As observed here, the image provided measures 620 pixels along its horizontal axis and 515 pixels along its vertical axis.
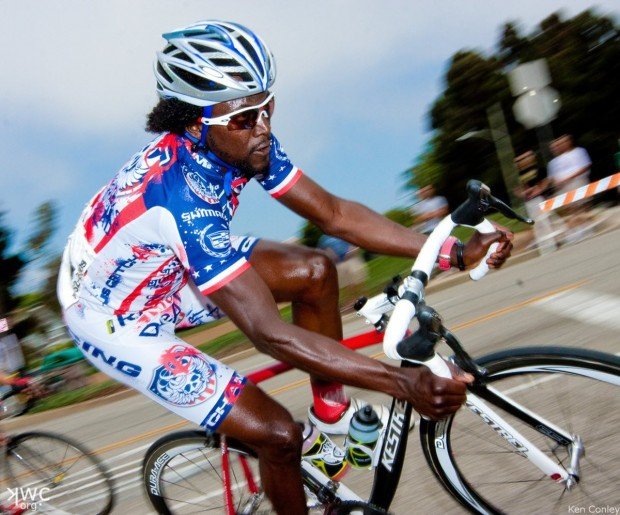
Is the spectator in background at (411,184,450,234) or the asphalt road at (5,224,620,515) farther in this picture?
the spectator in background at (411,184,450,234)

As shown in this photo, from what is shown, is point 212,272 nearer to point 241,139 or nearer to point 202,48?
point 241,139

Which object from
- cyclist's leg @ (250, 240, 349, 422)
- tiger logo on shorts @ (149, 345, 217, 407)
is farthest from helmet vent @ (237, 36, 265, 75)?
tiger logo on shorts @ (149, 345, 217, 407)

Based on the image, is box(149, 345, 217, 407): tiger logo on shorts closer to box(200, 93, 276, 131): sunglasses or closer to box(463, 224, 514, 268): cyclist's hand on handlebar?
box(200, 93, 276, 131): sunglasses

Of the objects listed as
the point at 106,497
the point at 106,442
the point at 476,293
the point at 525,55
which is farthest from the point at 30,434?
the point at 525,55

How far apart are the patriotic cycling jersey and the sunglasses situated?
0.42 ft

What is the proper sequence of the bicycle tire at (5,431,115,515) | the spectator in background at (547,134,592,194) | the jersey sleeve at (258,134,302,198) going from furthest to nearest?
the spectator in background at (547,134,592,194), the bicycle tire at (5,431,115,515), the jersey sleeve at (258,134,302,198)

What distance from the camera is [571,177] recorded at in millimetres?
10414

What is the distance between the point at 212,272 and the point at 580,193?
8.92 metres

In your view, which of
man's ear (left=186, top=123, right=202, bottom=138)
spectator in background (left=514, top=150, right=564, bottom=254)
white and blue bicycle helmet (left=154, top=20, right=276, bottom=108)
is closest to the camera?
white and blue bicycle helmet (left=154, top=20, right=276, bottom=108)

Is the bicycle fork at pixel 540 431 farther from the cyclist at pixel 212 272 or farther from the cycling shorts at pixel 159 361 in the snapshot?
the cycling shorts at pixel 159 361

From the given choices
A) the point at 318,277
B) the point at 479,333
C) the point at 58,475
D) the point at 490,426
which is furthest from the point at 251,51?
the point at 479,333

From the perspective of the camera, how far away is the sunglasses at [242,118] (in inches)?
99.3

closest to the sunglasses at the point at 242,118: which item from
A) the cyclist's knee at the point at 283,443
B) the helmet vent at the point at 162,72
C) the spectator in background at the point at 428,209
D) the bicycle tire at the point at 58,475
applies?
the helmet vent at the point at 162,72

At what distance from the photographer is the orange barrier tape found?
1008 cm
